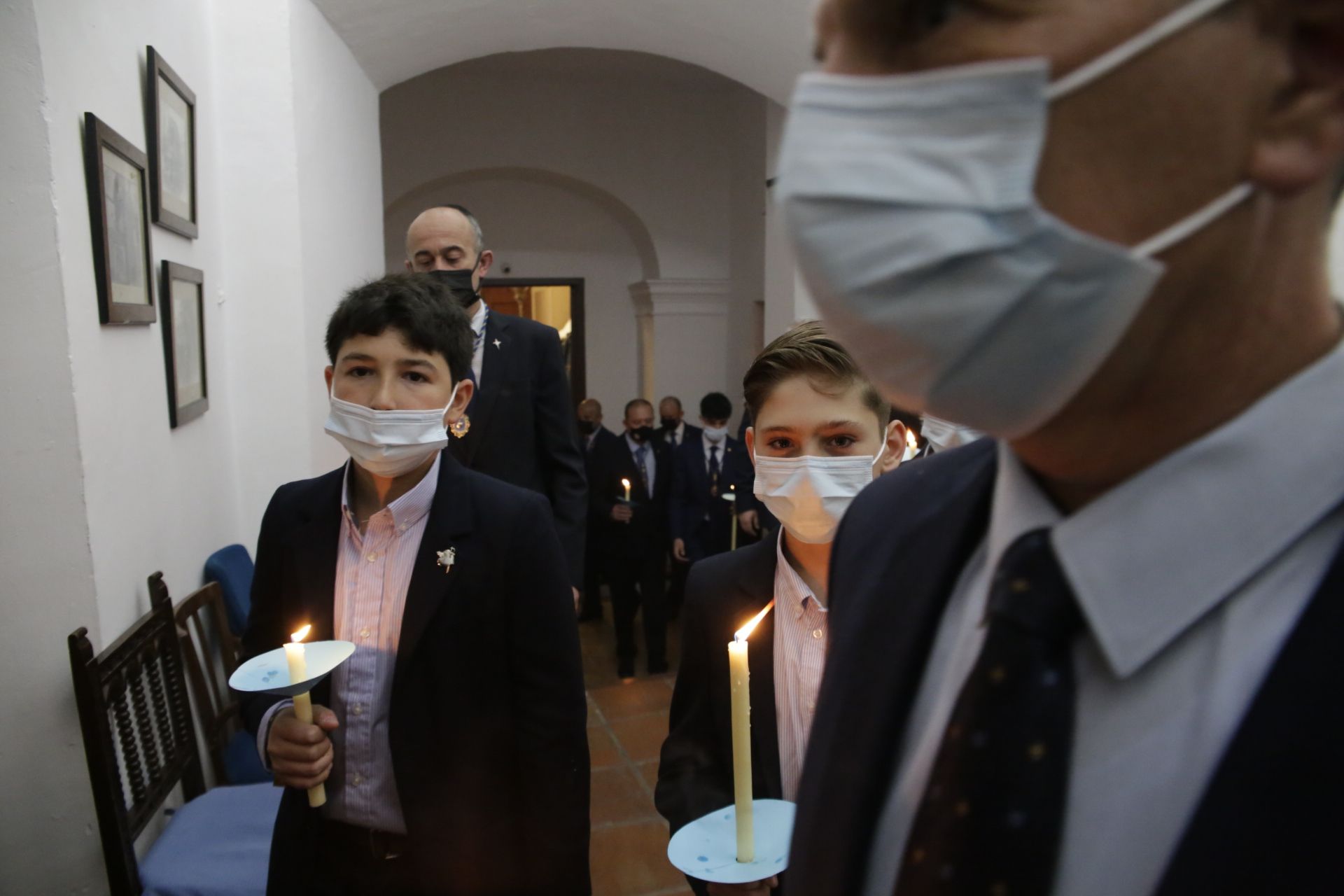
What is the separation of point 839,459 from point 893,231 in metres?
1.01

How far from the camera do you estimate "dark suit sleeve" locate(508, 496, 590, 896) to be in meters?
1.74

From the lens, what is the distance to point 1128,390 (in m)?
0.60

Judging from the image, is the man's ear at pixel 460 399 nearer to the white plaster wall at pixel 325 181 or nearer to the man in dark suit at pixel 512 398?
the man in dark suit at pixel 512 398

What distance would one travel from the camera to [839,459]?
1613 mm

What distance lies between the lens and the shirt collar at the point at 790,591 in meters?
1.57

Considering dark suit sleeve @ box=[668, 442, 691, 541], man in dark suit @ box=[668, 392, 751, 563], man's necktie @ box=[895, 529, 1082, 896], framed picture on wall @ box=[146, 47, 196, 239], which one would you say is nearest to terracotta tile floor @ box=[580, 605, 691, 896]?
man in dark suit @ box=[668, 392, 751, 563]

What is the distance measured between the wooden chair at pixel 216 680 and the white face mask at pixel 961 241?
108 inches

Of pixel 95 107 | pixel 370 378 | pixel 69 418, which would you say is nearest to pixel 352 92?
pixel 95 107

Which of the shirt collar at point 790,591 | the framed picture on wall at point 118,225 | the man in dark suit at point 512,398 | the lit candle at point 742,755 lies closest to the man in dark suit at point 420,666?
the shirt collar at point 790,591

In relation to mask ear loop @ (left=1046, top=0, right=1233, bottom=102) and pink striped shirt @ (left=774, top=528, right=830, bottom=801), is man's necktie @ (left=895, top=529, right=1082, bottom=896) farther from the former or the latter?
pink striped shirt @ (left=774, top=528, right=830, bottom=801)

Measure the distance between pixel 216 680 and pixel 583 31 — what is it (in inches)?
162

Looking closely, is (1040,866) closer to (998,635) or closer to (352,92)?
(998,635)

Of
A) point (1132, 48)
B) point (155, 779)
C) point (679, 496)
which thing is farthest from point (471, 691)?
point (679, 496)

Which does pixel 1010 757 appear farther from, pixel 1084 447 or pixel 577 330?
pixel 577 330
